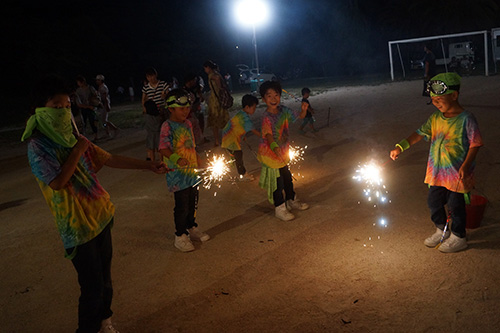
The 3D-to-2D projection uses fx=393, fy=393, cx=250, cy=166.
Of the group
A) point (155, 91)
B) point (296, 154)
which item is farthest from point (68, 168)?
point (296, 154)

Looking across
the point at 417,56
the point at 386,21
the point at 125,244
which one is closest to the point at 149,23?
the point at 386,21

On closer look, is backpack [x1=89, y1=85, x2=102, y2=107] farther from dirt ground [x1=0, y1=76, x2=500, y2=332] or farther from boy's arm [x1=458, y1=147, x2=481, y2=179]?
boy's arm [x1=458, y1=147, x2=481, y2=179]

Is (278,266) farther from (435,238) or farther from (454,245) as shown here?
(454,245)

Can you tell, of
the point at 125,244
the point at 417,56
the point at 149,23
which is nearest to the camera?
the point at 125,244

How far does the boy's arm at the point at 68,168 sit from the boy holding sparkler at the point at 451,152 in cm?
312

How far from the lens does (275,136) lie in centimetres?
→ 517

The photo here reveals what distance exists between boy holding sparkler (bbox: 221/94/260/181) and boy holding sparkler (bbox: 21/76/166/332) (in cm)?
311

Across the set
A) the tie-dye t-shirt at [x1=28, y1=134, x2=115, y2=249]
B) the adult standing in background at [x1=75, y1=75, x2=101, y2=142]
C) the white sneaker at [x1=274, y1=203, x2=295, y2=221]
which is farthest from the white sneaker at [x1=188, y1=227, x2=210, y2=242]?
the adult standing in background at [x1=75, y1=75, x2=101, y2=142]

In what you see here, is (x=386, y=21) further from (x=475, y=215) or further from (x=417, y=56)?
(x=475, y=215)

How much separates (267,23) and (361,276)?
48.5m

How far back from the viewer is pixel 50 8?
134 ft

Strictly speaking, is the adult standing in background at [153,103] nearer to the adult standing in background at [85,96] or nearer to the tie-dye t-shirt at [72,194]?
the adult standing in background at [85,96]

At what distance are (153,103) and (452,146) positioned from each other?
5.85m

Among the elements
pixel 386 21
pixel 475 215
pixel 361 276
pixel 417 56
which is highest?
pixel 386 21
